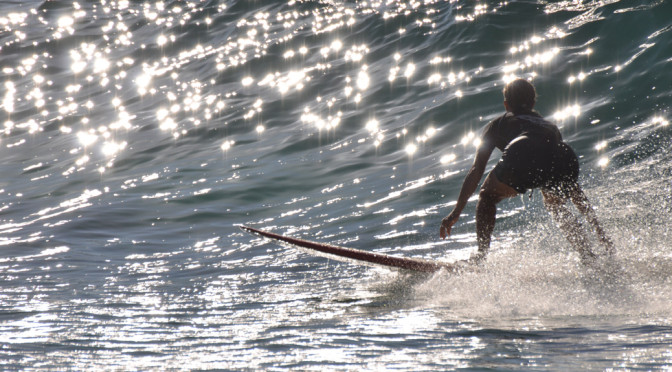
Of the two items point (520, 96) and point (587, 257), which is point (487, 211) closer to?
point (587, 257)

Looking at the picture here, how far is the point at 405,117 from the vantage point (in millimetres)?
14195

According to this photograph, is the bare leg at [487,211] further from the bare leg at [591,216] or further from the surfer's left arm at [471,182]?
the bare leg at [591,216]

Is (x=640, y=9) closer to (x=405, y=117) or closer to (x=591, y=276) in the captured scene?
(x=405, y=117)

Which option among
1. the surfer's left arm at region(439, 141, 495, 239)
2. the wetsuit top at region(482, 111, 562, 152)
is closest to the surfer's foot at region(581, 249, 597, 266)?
the wetsuit top at region(482, 111, 562, 152)

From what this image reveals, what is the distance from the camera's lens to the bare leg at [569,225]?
6.79 m

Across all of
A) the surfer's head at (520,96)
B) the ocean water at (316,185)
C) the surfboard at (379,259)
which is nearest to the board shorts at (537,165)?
the surfer's head at (520,96)

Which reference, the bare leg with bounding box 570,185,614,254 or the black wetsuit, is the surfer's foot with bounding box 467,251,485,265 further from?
the bare leg with bounding box 570,185,614,254

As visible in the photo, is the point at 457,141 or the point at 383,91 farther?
the point at 383,91

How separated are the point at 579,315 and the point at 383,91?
10892 millimetres

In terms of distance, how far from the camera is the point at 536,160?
22.1 ft

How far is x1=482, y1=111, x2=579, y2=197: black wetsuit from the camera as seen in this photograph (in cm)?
673

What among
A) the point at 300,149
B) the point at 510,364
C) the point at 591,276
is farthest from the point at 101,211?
the point at 510,364

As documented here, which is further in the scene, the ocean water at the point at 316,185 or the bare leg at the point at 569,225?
the bare leg at the point at 569,225

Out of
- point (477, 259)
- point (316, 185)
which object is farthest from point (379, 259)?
point (316, 185)
